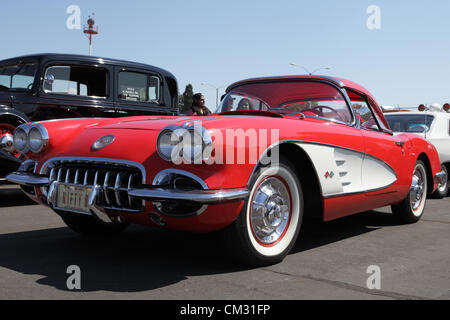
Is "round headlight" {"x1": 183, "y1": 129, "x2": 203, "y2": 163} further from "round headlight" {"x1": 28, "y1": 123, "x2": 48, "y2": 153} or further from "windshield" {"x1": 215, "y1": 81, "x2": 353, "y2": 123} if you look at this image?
"windshield" {"x1": 215, "y1": 81, "x2": 353, "y2": 123}

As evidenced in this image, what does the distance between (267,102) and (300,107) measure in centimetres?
30

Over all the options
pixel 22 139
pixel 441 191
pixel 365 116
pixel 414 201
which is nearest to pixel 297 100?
pixel 365 116

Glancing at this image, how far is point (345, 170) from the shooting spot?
12.3ft

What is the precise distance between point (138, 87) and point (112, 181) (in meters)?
4.77

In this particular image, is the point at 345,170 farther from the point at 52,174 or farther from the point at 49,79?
the point at 49,79

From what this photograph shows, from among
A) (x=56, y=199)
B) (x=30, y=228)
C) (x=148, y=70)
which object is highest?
(x=148, y=70)

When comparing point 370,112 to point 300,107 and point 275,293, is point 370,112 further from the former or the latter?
point 275,293

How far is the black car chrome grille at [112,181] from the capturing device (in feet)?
9.58

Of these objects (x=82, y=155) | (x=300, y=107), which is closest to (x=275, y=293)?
(x=82, y=155)

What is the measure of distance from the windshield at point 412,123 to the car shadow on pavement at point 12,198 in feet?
18.8

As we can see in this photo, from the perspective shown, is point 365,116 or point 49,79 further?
point 49,79

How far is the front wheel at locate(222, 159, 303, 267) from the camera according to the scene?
297 cm

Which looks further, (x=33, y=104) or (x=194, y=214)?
(x=33, y=104)

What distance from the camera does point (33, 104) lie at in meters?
6.56
